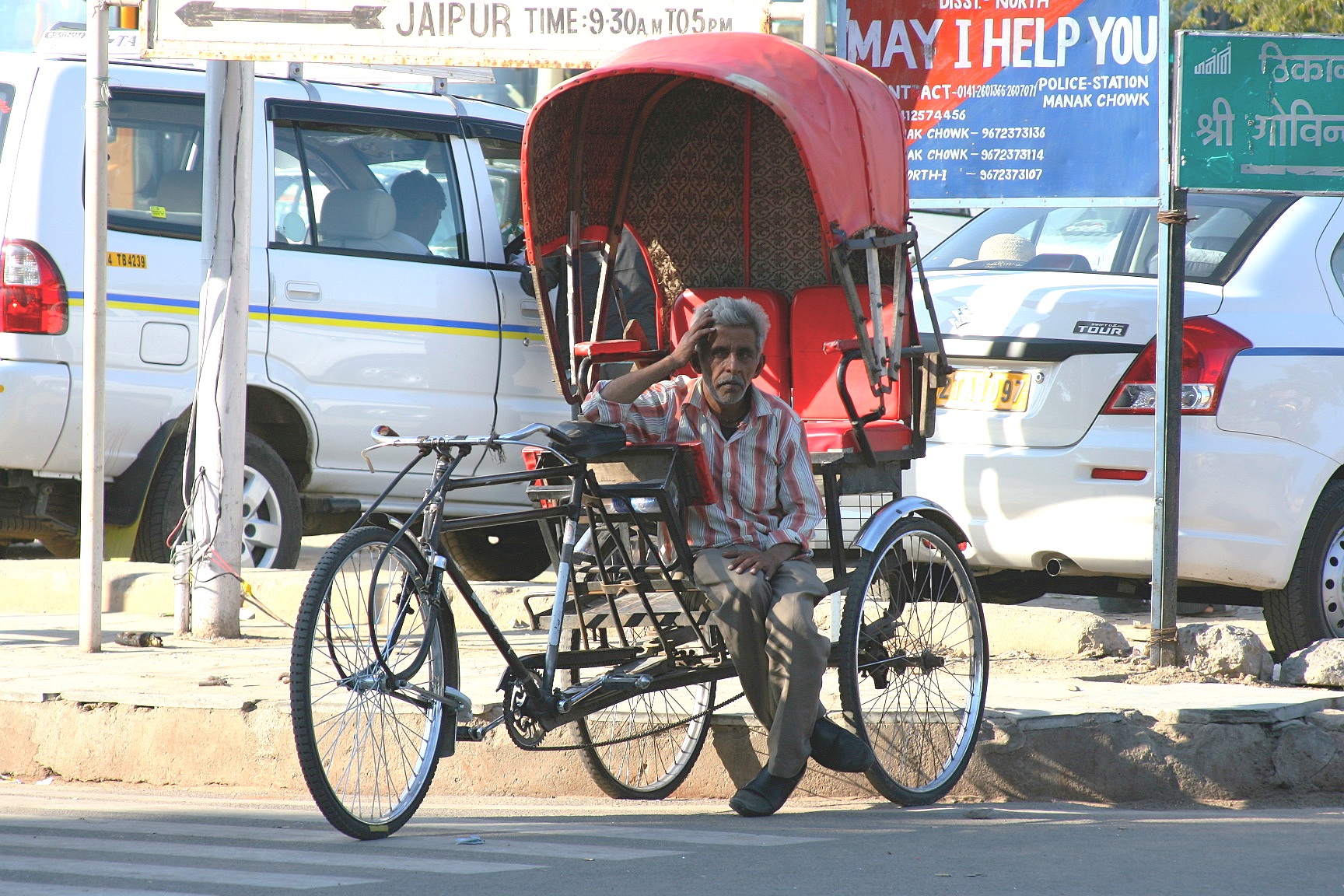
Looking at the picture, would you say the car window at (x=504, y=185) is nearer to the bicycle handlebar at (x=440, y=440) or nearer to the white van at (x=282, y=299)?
the white van at (x=282, y=299)

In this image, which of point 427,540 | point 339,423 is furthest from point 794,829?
point 339,423

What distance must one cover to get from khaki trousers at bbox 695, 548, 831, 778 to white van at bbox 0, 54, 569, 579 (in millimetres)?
2542

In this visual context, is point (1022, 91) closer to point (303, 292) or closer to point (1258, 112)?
point (1258, 112)

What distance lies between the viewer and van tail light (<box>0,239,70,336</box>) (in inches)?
264

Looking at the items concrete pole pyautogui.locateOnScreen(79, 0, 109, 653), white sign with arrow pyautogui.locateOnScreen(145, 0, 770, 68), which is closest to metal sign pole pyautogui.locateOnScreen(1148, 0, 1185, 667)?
white sign with arrow pyautogui.locateOnScreen(145, 0, 770, 68)

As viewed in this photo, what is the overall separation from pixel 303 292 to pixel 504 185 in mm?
1332

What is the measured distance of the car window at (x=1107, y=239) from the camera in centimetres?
654

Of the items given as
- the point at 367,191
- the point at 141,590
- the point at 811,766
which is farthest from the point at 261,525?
the point at 811,766

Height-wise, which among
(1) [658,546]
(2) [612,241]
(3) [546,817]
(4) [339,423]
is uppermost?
(2) [612,241]

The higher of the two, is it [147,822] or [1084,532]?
[1084,532]

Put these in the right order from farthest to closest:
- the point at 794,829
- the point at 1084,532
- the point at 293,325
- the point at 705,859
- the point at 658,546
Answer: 1. the point at 293,325
2. the point at 1084,532
3. the point at 658,546
4. the point at 794,829
5. the point at 705,859

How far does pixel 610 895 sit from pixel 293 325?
14.6ft

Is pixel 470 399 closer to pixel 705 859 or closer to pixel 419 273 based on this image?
pixel 419 273

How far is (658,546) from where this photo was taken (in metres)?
4.70
